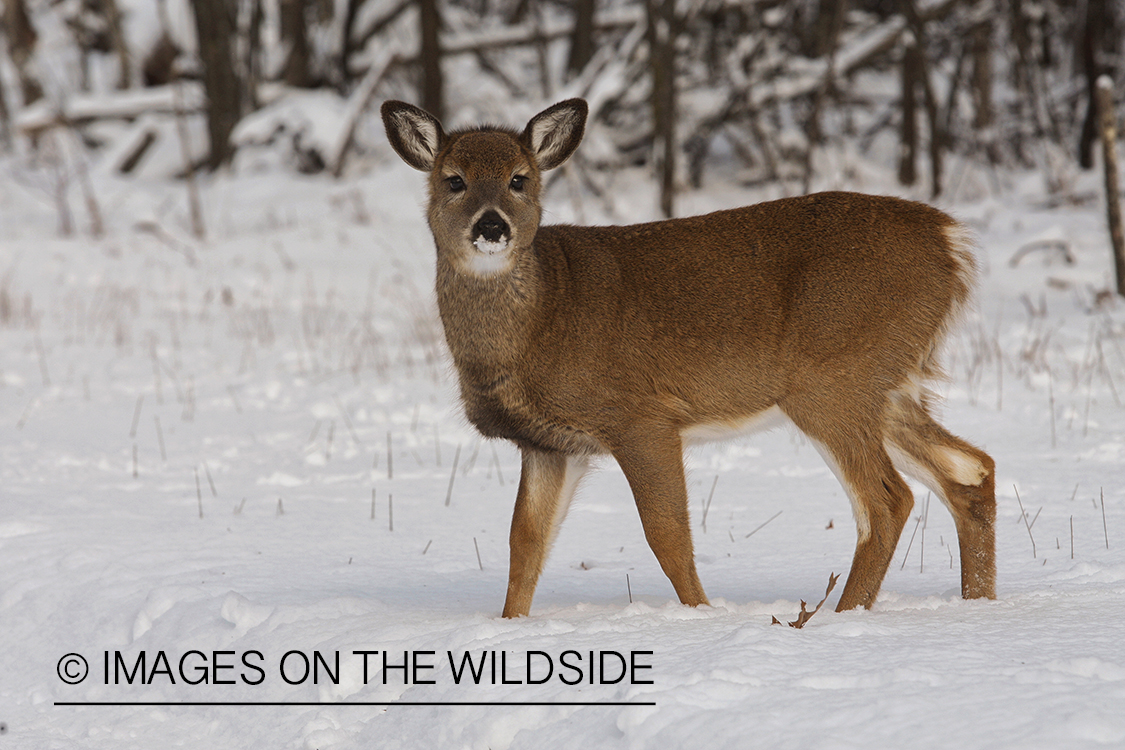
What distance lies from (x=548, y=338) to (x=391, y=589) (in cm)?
128

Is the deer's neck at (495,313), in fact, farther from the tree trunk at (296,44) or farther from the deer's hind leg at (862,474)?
the tree trunk at (296,44)

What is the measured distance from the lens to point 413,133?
15.4 ft

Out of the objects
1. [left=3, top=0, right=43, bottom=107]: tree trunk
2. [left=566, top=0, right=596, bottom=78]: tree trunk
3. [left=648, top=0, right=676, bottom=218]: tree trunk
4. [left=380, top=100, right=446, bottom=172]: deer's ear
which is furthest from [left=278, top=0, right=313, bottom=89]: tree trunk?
[left=380, top=100, right=446, bottom=172]: deer's ear

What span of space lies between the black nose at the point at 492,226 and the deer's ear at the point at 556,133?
58 cm

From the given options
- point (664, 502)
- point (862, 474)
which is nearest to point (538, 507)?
point (664, 502)

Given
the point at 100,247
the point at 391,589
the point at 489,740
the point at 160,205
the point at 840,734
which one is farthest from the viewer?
the point at 160,205

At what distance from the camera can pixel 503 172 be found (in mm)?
4504

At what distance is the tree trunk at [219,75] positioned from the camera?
20.4 meters

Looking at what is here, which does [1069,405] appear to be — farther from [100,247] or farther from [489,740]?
[100,247]

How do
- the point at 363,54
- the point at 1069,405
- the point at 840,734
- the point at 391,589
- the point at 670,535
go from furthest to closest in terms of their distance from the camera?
1. the point at 363,54
2. the point at 1069,405
3. the point at 391,589
4. the point at 670,535
5. the point at 840,734

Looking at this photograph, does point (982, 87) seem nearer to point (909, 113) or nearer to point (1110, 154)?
point (909, 113)

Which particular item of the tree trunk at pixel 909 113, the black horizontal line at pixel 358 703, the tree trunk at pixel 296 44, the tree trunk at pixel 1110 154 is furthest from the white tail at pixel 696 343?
the tree trunk at pixel 296 44

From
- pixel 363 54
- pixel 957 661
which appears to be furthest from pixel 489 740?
pixel 363 54

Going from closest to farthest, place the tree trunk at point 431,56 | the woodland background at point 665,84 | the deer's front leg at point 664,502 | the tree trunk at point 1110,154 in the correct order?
the deer's front leg at point 664,502 → the tree trunk at point 1110,154 → the woodland background at point 665,84 → the tree trunk at point 431,56
